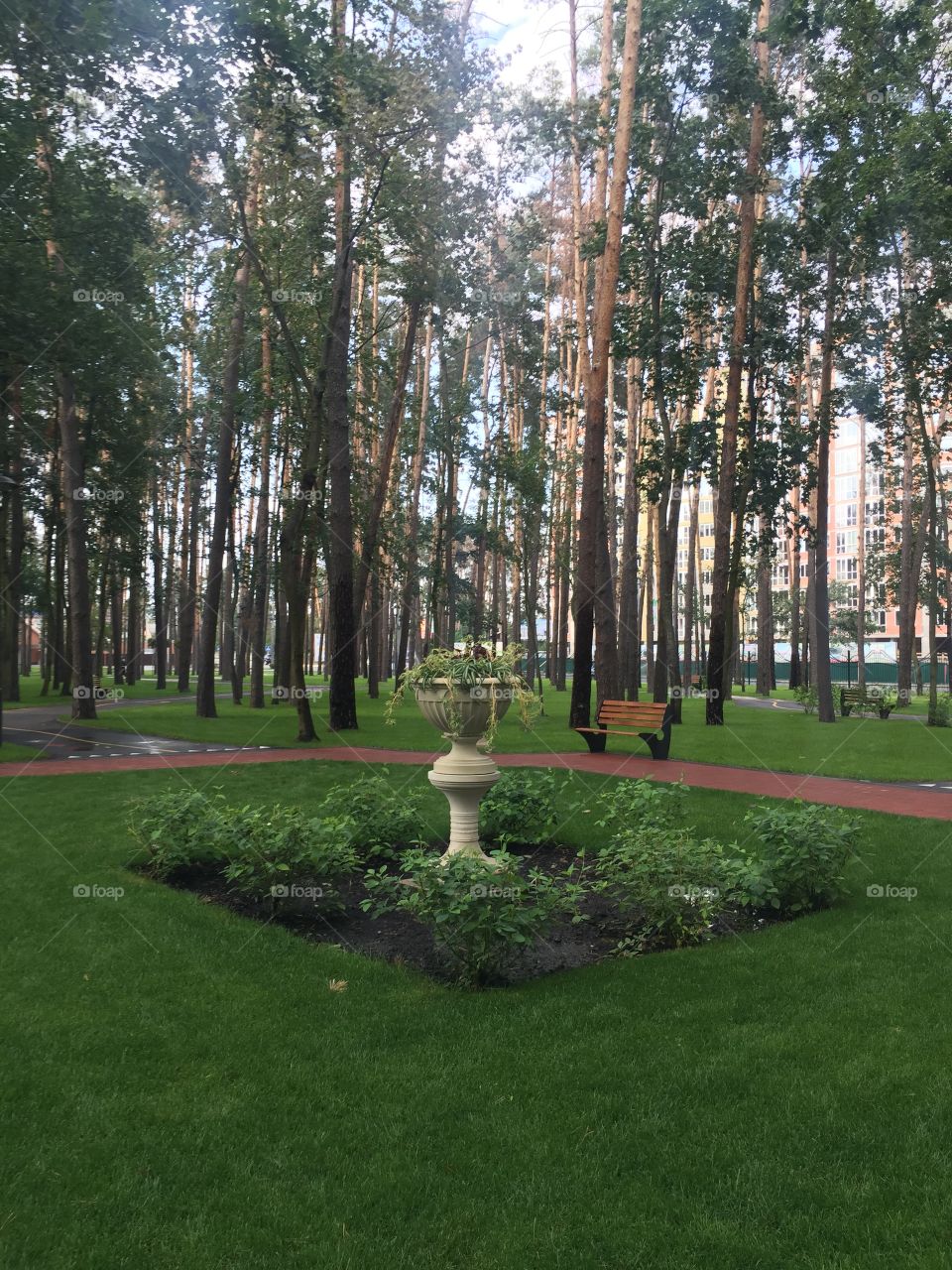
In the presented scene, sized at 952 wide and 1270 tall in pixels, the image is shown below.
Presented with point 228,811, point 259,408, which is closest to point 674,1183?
point 228,811

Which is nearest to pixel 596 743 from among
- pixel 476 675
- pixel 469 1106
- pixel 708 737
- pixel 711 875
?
pixel 708 737

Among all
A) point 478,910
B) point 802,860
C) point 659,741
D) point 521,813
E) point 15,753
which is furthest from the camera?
point 15,753

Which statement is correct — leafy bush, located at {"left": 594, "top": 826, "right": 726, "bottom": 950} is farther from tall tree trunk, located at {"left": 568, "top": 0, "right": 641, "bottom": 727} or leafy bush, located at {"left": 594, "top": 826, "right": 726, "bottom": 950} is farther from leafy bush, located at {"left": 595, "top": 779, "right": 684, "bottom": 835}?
tall tree trunk, located at {"left": 568, "top": 0, "right": 641, "bottom": 727}

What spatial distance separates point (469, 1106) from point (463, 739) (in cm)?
363

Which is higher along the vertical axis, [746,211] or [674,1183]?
[746,211]

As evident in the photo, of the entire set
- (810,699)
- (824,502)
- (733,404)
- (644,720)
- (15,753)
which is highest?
(733,404)

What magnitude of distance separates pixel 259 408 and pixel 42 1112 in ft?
78.0

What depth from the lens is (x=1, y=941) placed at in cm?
586

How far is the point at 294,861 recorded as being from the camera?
6.54m

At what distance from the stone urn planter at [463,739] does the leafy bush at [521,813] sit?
147 centimetres

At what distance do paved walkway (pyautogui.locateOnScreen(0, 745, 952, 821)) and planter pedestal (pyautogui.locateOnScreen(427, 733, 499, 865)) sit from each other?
397 centimetres

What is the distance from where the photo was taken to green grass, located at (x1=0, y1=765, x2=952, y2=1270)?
2.98 m

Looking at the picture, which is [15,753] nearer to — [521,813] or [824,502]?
[521,813]

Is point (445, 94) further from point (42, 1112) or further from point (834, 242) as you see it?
point (42, 1112)
